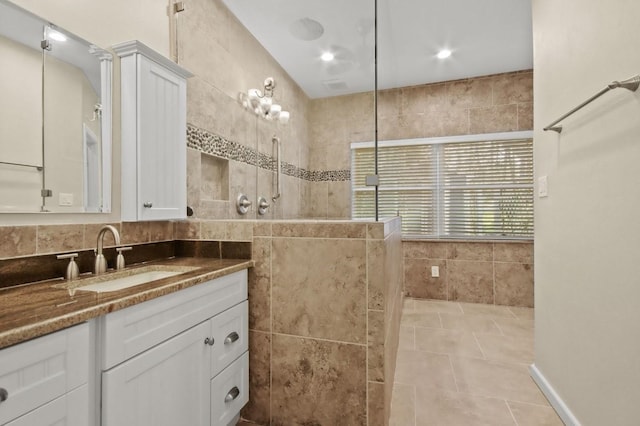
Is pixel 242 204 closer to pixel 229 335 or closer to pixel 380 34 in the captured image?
pixel 229 335

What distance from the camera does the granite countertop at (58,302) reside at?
71 cm

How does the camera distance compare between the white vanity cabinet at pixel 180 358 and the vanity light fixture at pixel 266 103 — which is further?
the vanity light fixture at pixel 266 103

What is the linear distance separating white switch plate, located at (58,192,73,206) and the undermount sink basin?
1.15ft

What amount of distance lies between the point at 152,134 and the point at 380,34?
1700 mm

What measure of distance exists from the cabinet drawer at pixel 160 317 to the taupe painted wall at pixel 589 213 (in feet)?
5.32

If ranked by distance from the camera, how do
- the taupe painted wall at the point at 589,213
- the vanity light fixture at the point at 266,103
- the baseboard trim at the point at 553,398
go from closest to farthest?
1. the taupe painted wall at the point at 589,213
2. the baseboard trim at the point at 553,398
3. the vanity light fixture at the point at 266,103

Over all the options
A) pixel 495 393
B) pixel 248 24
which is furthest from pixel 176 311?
pixel 248 24

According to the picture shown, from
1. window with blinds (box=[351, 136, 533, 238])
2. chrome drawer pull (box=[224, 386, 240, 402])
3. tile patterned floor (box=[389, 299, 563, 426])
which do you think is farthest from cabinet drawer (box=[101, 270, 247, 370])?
window with blinds (box=[351, 136, 533, 238])

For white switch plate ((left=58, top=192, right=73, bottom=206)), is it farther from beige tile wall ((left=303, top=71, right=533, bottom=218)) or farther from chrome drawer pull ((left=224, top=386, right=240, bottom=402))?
beige tile wall ((left=303, top=71, right=533, bottom=218))

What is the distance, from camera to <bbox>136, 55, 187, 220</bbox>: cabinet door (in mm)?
1560

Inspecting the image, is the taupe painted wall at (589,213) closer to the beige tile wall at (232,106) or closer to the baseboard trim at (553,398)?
the baseboard trim at (553,398)

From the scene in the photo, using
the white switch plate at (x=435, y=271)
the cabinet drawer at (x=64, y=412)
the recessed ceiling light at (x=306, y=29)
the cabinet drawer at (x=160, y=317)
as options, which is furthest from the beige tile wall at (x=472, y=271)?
the cabinet drawer at (x=64, y=412)

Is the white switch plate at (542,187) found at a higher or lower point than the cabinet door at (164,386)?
higher

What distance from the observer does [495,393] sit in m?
1.85
